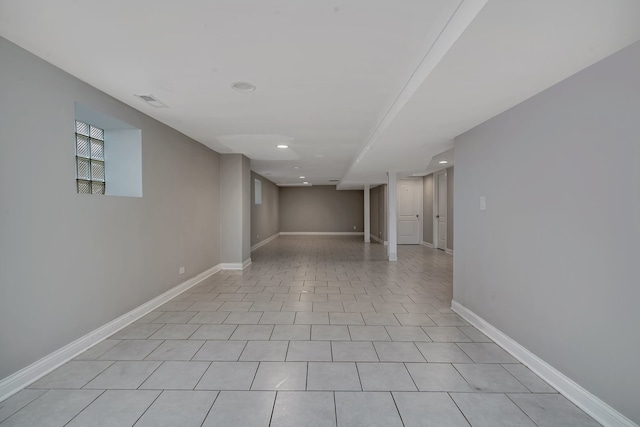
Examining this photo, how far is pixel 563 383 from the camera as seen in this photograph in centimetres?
Result: 194

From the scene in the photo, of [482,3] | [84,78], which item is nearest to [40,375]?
[84,78]

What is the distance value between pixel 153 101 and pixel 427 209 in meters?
8.05

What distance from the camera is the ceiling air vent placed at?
280 centimetres

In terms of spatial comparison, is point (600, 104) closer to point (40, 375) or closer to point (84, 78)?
point (84, 78)

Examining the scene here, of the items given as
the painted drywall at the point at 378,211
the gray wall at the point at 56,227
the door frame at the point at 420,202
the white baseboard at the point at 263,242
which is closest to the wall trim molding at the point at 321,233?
the white baseboard at the point at 263,242

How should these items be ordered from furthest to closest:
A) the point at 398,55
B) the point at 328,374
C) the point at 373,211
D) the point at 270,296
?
1. the point at 373,211
2. the point at 270,296
3. the point at 328,374
4. the point at 398,55

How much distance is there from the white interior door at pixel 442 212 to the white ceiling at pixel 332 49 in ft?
16.6

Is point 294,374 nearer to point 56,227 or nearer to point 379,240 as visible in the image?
point 56,227

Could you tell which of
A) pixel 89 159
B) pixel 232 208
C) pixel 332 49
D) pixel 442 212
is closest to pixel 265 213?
pixel 232 208

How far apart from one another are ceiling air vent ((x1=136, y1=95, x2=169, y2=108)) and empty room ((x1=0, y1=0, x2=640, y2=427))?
21 mm

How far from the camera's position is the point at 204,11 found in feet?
5.15

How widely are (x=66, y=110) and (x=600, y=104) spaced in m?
3.57

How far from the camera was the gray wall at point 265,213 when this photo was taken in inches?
347

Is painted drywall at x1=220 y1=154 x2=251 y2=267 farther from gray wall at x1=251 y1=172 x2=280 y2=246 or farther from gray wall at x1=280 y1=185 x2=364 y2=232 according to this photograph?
gray wall at x1=280 y1=185 x2=364 y2=232
